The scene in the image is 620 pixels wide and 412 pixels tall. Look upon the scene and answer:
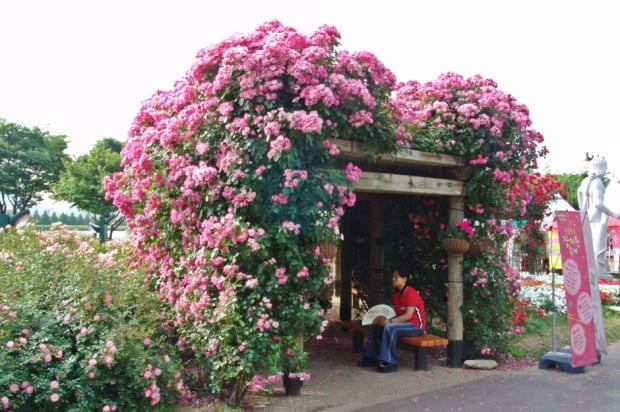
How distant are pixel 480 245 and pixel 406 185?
1.36 metres

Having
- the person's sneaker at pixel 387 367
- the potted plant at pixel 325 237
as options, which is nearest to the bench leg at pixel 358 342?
the person's sneaker at pixel 387 367

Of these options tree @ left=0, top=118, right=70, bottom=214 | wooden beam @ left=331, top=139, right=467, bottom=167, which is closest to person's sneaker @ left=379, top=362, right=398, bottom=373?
wooden beam @ left=331, top=139, right=467, bottom=167

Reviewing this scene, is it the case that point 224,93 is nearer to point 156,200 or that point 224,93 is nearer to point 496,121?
point 156,200

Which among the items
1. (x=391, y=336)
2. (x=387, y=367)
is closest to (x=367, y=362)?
(x=387, y=367)

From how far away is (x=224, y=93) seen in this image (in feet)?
18.3

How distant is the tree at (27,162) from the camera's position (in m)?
36.1

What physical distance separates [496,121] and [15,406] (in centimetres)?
578

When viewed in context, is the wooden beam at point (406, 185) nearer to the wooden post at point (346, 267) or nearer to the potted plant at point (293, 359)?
the potted plant at point (293, 359)

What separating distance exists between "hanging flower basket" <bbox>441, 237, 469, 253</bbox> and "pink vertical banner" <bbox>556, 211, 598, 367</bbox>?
43.3 inches

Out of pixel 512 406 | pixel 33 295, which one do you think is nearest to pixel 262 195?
pixel 33 295

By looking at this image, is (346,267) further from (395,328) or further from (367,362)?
(395,328)

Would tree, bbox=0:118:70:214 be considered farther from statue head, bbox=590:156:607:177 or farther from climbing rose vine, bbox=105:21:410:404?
climbing rose vine, bbox=105:21:410:404

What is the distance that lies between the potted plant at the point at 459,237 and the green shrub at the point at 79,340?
3586 mm

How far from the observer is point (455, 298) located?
7570mm
